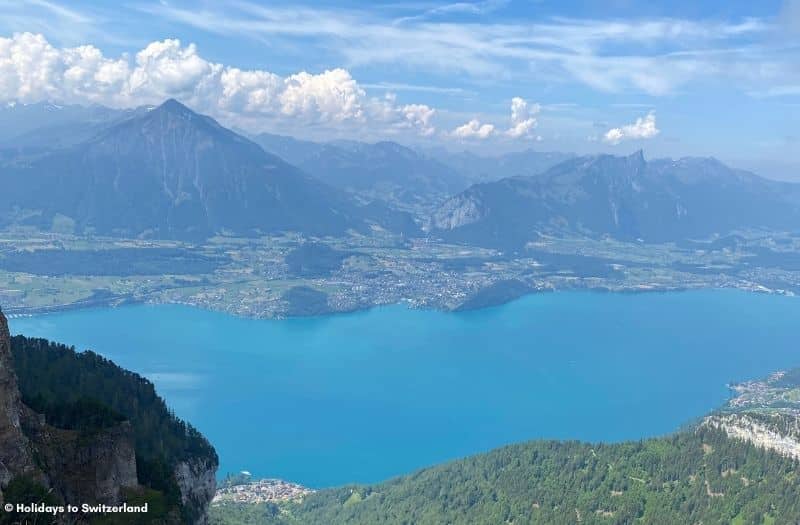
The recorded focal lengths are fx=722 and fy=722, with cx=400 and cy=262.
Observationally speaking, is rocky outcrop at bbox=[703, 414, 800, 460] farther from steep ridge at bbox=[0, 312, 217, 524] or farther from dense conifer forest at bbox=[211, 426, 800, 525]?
steep ridge at bbox=[0, 312, 217, 524]

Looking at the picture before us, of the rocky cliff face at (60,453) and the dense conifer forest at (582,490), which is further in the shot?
the dense conifer forest at (582,490)

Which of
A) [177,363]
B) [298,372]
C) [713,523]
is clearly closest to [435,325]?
[298,372]

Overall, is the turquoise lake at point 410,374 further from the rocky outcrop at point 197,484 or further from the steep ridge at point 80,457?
the steep ridge at point 80,457

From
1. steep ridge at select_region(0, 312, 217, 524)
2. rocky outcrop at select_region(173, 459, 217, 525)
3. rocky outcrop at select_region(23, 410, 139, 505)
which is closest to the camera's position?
steep ridge at select_region(0, 312, 217, 524)

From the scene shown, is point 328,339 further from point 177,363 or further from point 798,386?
point 798,386

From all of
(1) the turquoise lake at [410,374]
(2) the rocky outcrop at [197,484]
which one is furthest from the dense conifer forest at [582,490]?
(1) the turquoise lake at [410,374]

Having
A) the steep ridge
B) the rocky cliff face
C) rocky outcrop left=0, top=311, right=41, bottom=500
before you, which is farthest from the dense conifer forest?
rocky outcrop left=0, top=311, right=41, bottom=500
